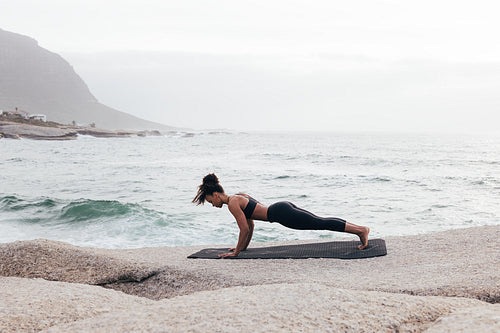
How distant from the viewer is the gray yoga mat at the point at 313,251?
5.34 meters

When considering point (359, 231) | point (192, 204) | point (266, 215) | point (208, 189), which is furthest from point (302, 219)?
point (192, 204)

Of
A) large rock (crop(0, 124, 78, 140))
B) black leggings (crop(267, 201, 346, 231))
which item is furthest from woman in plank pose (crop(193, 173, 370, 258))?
large rock (crop(0, 124, 78, 140))

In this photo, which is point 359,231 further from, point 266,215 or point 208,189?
point 208,189

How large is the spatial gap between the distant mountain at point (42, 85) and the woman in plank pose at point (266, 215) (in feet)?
547

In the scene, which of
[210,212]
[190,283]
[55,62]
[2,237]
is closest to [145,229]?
[210,212]

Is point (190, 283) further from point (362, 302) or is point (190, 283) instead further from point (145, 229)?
point (145, 229)

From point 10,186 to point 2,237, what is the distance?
7.58 metres

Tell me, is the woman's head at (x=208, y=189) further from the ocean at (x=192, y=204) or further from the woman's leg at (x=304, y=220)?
the ocean at (x=192, y=204)

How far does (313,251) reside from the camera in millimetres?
5609

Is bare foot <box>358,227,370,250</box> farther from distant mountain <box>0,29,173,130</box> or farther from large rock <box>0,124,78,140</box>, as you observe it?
distant mountain <box>0,29,173,130</box>

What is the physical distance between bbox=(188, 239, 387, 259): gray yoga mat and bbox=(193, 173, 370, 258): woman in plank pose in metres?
0.16

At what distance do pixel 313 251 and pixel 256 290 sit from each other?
262 cm

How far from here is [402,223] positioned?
34.1 feet

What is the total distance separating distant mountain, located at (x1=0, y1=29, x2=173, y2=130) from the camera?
161875 millimetres
